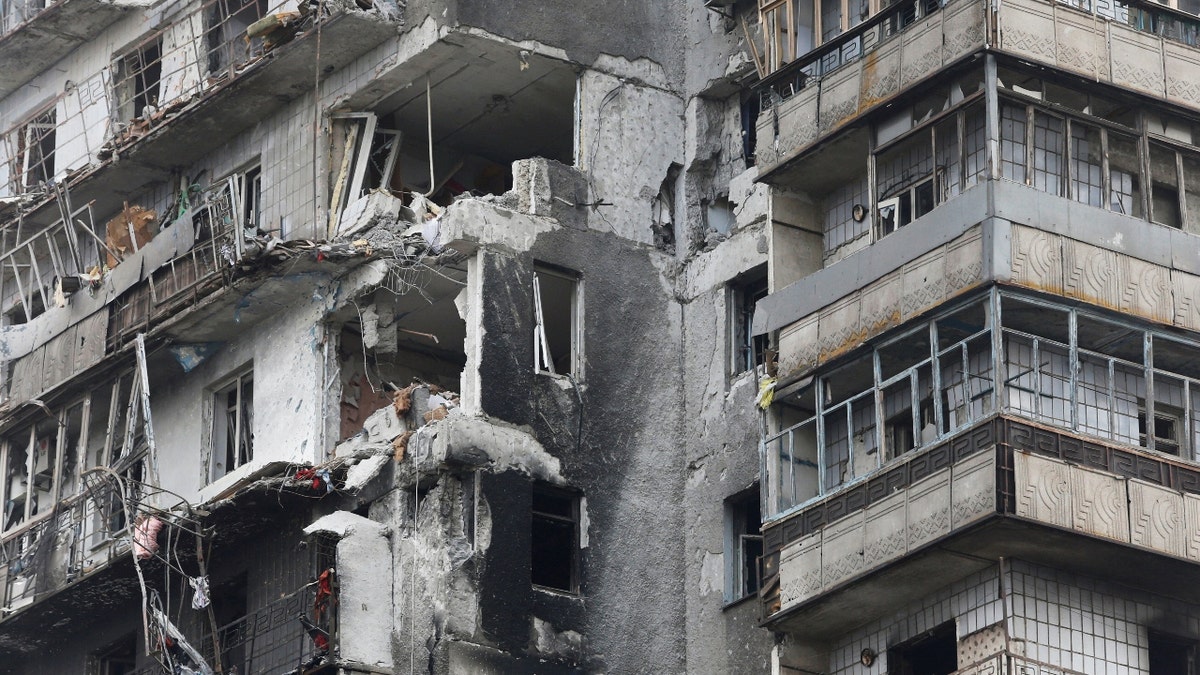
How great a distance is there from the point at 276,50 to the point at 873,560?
12107 mm

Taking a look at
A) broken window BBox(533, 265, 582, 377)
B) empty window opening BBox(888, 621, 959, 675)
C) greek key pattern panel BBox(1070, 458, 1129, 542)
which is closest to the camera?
Answer: greek key pattern panel BBox(1070, 458, 1129, 542)

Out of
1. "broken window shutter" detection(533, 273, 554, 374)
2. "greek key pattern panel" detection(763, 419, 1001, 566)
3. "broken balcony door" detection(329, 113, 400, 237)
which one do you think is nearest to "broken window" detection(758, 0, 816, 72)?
"broken window shutter" detection(533, 273, 554, 374)

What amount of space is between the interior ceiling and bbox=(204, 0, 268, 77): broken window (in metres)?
3.14

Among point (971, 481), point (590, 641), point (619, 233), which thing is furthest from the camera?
point (619, 233)

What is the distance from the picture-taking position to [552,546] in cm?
3691

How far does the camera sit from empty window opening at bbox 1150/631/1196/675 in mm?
32188

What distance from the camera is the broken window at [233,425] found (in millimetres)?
40219

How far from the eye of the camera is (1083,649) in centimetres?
3156

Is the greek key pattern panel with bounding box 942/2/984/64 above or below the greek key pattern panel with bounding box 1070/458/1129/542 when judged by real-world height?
above

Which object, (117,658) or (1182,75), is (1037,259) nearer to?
(1182,75)

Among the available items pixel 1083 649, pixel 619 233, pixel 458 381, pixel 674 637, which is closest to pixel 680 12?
pixel 619 233

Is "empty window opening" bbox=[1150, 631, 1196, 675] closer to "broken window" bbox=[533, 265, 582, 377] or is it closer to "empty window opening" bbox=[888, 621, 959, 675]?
"empty window opening" bbox=[888, 621, 959, 675]

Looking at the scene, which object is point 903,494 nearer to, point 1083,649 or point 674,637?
point 1083,649

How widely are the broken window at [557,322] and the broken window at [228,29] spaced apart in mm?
6183
